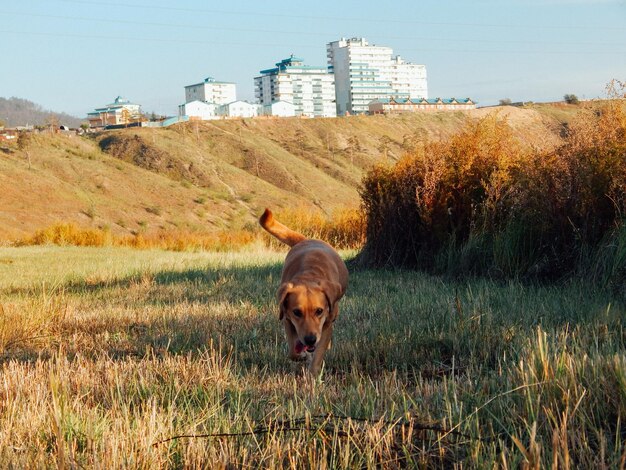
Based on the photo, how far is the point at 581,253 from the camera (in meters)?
8.57

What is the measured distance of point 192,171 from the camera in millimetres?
89500

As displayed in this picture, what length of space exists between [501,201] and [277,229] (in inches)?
153

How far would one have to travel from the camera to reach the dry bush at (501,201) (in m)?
8.73

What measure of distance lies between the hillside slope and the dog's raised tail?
139ft

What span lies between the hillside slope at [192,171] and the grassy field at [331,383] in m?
43.0

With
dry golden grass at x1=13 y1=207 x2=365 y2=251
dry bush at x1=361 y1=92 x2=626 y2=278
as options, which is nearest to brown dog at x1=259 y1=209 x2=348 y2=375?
dry bush at x1=361 y1=92 x2=626 y2=278

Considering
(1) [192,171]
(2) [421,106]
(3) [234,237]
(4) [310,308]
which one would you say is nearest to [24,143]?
(1) [192,171]

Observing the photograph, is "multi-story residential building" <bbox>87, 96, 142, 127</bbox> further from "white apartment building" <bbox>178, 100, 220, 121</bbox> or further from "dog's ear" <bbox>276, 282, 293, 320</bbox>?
"dog's ear" <bbox>276, 282, 293, 320</bbox>

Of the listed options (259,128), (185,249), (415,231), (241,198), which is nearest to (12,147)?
(241,198)

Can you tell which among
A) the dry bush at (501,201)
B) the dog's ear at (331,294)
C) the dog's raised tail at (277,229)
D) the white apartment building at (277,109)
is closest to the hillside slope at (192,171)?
the dry bush at (501,201)

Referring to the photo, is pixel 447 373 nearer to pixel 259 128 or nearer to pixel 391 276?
pixel 391 276

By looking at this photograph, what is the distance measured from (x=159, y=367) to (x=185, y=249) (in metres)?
18.4

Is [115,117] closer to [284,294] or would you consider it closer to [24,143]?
[24,143]

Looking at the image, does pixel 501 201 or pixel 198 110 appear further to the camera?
pixel 198 110
